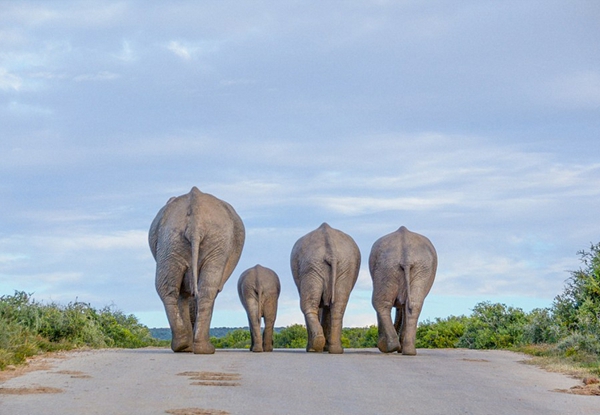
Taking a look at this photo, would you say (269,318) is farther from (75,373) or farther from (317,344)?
(75,373)

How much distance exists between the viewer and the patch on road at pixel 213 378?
37.7 feet

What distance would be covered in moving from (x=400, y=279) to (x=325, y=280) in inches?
65.1

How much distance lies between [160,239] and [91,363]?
4.22 metres

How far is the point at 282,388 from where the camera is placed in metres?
11.2

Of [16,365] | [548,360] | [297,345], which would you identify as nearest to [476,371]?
[548,360]

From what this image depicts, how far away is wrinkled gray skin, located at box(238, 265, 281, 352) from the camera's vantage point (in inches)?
819

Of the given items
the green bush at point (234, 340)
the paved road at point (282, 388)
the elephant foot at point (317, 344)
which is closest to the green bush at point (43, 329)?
the paved road at point (282, 388)

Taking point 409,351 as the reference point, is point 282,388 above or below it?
below

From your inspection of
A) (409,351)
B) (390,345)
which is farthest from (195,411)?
(390,345)

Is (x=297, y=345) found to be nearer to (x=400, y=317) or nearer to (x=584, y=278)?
(x=400, y=317)

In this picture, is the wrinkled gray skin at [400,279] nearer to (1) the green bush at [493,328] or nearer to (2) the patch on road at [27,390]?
(1) the green bush at [493,328]

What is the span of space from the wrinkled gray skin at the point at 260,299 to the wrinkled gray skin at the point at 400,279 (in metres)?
2.55

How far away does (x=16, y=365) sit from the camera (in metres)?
13.9

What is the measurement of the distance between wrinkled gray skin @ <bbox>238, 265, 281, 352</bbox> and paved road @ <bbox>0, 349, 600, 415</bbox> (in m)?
4.94
